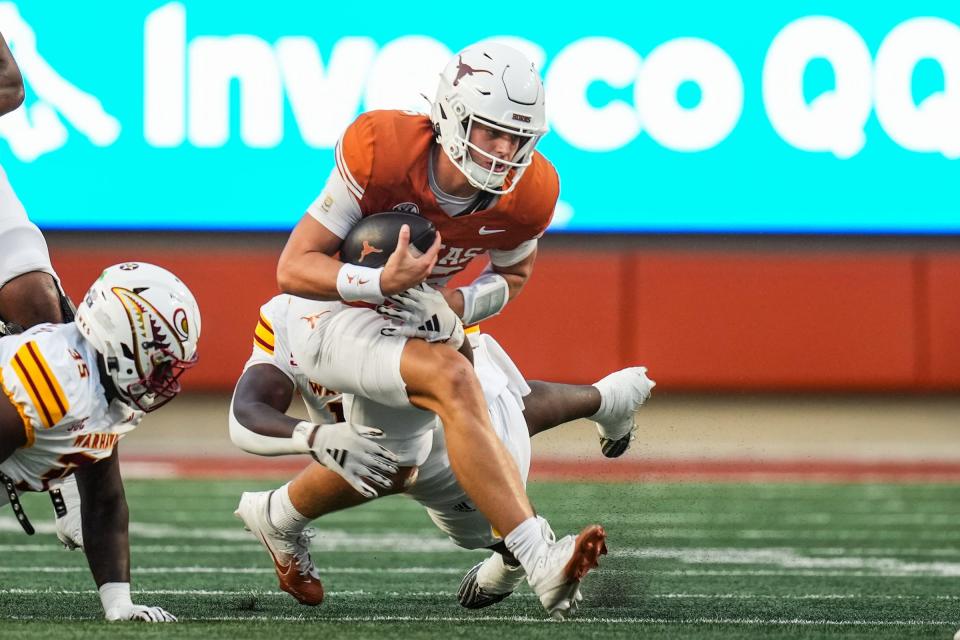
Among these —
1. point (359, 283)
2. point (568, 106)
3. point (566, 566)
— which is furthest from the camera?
point (568, 106)

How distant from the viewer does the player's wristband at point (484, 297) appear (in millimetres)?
3766

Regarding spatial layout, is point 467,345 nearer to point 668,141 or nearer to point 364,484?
point 364,484

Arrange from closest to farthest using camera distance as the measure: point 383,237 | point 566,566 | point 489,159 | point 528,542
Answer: point 566,566, point 528,542, point 383,237, point 489,159

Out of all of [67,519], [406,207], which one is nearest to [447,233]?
[406,207]

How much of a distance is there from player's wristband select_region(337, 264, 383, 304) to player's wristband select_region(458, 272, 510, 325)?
44 centimetres

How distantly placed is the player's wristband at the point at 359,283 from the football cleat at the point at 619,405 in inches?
42.4

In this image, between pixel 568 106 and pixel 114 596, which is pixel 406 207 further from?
pixel 568 106

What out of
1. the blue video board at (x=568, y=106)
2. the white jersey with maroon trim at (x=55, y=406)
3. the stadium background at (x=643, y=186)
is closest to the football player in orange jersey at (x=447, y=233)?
the white jersey with maroon trim at (x=55, y=406)

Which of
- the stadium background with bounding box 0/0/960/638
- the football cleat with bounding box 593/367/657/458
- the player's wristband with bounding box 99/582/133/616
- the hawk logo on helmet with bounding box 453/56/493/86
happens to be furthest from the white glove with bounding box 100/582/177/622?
the stadium background with bounding box 0/0/960/638

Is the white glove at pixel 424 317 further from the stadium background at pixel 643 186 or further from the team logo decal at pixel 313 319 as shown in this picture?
the stadium background at pixel 643 186

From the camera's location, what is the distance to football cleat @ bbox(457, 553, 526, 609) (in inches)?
144

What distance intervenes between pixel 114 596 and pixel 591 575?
112 cm

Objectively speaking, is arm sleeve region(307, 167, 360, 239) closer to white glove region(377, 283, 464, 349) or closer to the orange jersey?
the orange jersey

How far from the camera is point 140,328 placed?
3.18 m
